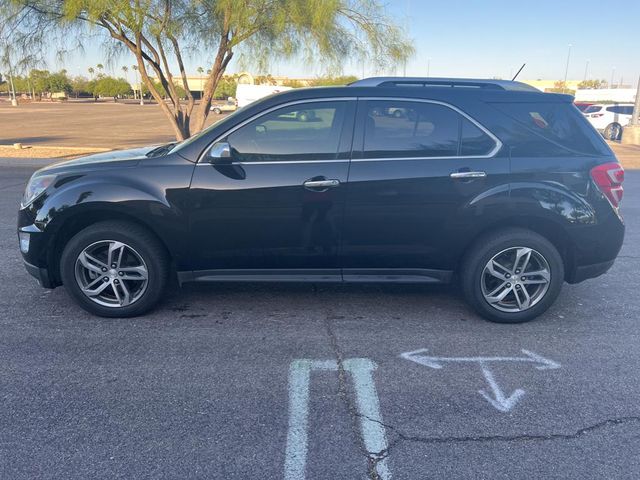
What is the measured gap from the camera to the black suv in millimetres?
4094

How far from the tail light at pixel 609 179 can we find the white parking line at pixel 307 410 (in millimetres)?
2303

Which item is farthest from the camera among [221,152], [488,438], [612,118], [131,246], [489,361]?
[612,118]

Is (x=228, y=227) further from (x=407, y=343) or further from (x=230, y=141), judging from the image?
(x=407, y=343)

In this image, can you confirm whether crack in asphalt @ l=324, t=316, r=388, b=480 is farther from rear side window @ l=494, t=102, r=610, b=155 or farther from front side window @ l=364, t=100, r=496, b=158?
rear side window @ l=494, t=102, r=610, b=155

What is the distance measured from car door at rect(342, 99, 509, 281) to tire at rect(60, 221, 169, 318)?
5.07ft

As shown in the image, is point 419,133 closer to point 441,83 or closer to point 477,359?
point 441,83

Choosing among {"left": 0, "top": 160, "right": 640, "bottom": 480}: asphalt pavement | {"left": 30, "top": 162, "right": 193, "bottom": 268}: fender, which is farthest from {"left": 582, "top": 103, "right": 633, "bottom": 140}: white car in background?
{"left": 30, "top": 162, "right": 193, "bottom": 268}: fender

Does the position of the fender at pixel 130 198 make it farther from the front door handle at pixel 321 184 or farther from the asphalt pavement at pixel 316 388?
the front door handle at pixel 321 184

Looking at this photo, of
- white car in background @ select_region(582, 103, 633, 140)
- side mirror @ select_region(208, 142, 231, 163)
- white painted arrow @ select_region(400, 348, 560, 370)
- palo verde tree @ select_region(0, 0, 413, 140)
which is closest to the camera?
white painted arrow @ select_region(400, 348, 560, 370)

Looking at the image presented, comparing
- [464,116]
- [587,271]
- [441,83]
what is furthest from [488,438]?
[441,83]

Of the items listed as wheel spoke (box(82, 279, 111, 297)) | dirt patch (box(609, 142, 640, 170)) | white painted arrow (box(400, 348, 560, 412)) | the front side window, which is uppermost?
the front side window

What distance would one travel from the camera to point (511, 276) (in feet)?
14.0

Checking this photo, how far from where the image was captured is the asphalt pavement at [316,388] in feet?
8.80

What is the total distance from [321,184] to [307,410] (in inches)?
67.4
